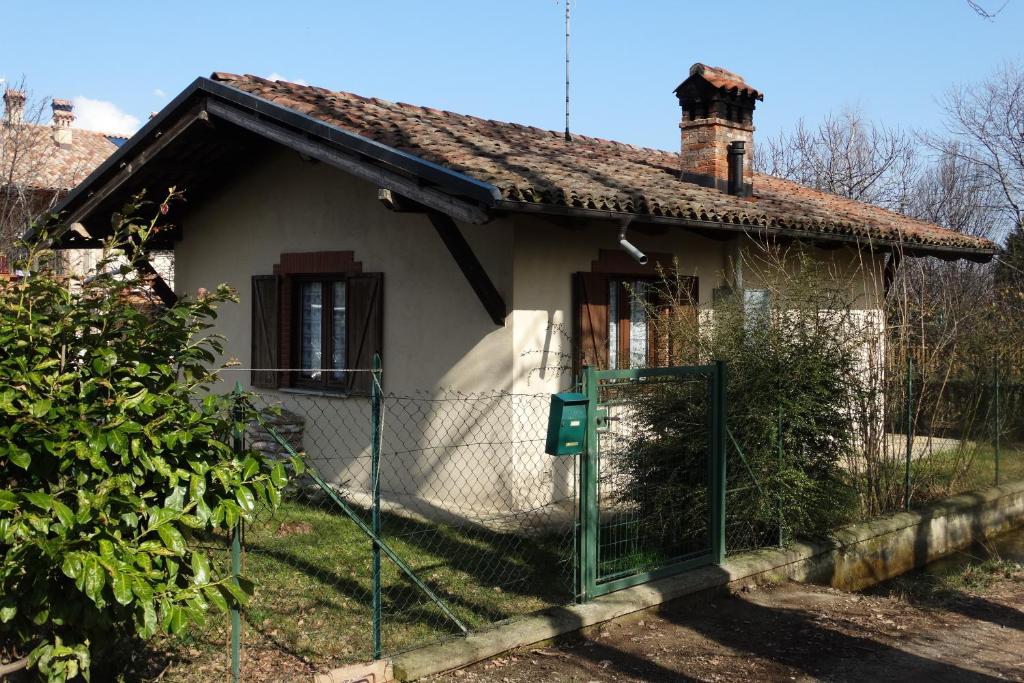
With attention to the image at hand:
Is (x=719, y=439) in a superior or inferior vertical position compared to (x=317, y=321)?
inferior

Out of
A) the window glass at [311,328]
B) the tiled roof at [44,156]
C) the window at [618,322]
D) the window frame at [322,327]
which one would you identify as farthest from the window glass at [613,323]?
the tiled roof at [44,156]

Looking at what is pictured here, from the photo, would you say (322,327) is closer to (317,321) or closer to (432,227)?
(317,321)

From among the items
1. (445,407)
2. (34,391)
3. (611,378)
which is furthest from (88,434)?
(445,407)

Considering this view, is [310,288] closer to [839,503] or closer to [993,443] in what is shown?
[839,503]

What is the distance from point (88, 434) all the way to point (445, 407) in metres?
5.34

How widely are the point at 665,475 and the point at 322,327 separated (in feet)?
15.3

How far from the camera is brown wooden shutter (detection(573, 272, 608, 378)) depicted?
883 centimetres

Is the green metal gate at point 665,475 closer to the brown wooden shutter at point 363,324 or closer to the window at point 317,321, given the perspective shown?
the brown wooden shutter at point 363,324

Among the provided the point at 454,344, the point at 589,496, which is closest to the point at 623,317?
the point at 454,344

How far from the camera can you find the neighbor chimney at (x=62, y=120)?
84.0 feet

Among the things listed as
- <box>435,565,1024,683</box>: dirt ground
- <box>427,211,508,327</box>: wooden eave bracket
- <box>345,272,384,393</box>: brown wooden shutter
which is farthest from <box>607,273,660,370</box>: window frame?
<box>435,565,1024,683</box>: dirt ground

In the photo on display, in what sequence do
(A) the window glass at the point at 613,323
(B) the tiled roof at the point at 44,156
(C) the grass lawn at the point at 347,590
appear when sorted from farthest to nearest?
(B) the tiled roof at the point at 44,156, (A) the window glass at the point at 613,323, (C) the grass lawn at the point at 347,590

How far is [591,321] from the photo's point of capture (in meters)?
8.94

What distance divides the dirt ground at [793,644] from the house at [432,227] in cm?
291
